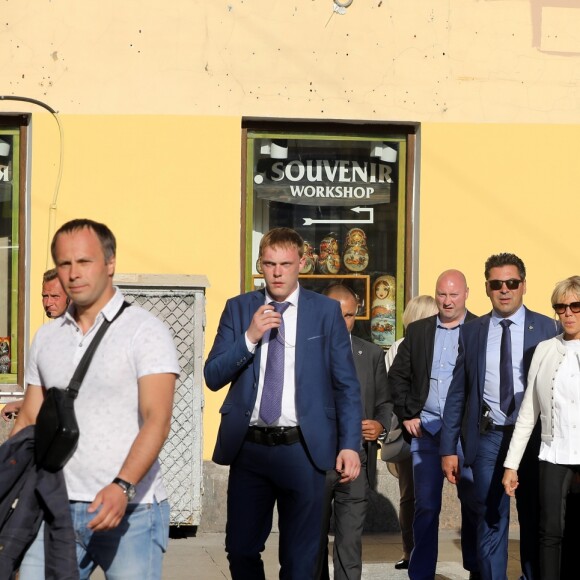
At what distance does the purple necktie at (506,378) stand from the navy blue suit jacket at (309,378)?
152 cm

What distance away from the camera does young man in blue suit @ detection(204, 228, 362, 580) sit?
6.06 m

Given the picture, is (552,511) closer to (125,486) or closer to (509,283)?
(509,283)

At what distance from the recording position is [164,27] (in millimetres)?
9984

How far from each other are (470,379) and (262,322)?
2161 millimetres

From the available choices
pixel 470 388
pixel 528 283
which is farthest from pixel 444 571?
pixel 528 283

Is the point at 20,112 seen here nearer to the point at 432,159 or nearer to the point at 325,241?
the point at 325,241

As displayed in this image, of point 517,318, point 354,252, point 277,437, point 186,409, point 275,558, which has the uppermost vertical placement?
point 354,252

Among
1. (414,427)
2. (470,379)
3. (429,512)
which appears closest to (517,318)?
(470,379)

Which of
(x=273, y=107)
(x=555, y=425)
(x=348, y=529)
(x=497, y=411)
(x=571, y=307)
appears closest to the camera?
(x=555, y=425)

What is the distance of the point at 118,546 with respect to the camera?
4.53 m

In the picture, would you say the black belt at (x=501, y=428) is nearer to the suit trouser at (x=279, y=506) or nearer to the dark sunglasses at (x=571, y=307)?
the dark sunglasses at (x=571, y=307)

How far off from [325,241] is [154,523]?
609cm

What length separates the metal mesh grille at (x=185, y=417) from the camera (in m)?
9.23

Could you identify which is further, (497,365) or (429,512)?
(429,512)
